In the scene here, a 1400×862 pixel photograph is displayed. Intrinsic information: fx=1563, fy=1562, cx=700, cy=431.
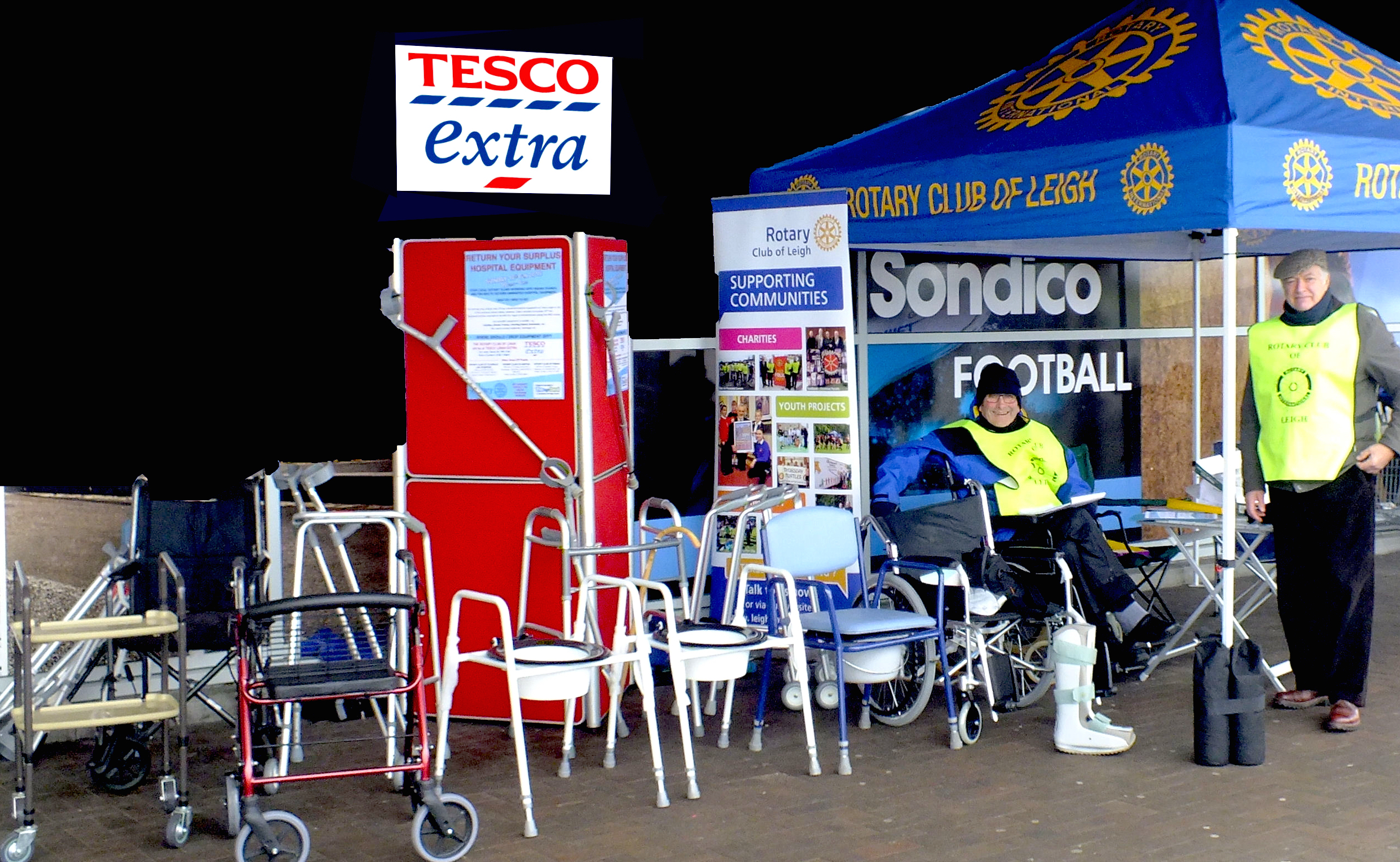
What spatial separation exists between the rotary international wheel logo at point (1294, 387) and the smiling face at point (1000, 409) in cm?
115

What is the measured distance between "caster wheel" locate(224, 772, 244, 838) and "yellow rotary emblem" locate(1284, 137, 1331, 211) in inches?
167

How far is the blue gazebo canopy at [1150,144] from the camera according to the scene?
581 centimetres

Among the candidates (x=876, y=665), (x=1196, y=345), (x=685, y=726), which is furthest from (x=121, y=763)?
(x=1196, y=345)

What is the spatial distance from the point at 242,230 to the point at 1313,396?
4.31 meters

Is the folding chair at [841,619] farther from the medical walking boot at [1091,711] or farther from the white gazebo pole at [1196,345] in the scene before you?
the white gazebo pole at [1196,345]

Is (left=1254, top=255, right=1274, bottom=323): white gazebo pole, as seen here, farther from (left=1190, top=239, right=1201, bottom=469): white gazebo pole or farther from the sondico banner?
the sondico banner

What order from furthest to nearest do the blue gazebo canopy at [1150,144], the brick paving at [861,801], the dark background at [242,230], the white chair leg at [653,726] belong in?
the dark background at [242,230] < the blue gazebo canopy at [1150,144] < the white chair leg at [653,726] < the brick paving at [861,801]

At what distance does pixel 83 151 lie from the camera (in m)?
5.94

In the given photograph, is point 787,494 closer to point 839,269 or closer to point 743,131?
point 839,269

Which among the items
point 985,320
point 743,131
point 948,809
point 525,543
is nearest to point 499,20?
point 743,131

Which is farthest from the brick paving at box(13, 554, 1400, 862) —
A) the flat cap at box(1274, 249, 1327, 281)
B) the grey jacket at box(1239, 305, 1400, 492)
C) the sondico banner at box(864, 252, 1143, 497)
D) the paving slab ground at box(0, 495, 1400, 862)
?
the sondico banner at box(864, 252, 1143, 497)

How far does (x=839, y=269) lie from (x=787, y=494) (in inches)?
46.3

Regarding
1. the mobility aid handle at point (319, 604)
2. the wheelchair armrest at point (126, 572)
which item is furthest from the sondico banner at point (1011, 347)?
the mobility aid handle at point (319, 604)

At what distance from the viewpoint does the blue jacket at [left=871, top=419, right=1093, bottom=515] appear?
6715mm
